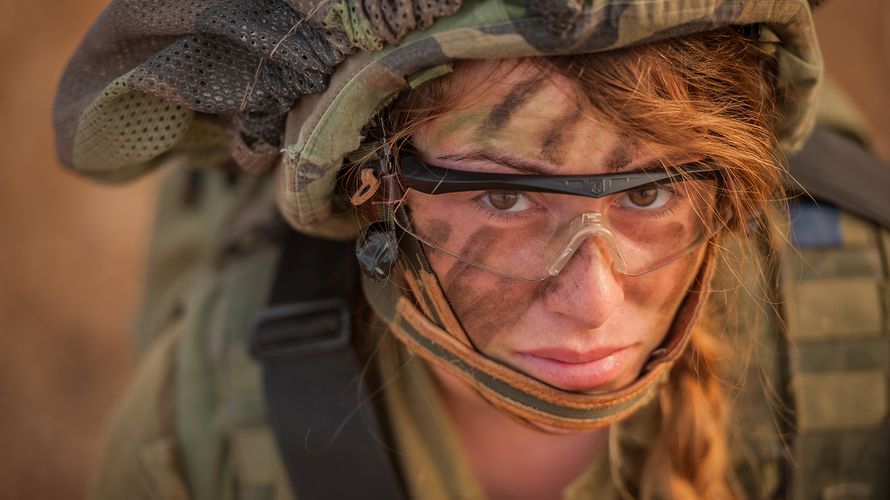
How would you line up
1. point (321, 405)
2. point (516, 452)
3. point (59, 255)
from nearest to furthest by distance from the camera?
1. point (321, 405)
2. point (516, 452)
3. point (59, 255)

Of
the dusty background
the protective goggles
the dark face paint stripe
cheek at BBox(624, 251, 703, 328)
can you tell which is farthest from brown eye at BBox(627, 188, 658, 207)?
the dusty background

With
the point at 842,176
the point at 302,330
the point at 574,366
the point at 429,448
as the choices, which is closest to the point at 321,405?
the point at 302,330

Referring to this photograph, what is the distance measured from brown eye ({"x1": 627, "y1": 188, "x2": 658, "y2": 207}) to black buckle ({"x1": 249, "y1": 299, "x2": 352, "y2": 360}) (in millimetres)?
733

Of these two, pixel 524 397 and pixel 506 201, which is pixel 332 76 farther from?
pixel 524 397

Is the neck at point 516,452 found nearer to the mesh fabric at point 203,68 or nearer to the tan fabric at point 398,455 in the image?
the tan fabric at point 398,455

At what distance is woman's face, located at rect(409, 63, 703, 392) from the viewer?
1218mm

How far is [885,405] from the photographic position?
5.86 feet

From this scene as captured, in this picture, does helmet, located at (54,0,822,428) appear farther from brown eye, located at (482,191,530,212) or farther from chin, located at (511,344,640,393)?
brown eye, located at (482,191,530,212)

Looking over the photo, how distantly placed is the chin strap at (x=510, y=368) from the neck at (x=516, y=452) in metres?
0.33

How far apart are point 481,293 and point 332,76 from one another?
0.45 meters

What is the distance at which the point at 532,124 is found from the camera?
1.21m

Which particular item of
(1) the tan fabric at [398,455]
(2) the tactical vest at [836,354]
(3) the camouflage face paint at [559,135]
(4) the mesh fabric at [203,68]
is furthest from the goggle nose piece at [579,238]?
(2) the tactical vest at [836,354]

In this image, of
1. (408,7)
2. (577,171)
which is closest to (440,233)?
(577,171)

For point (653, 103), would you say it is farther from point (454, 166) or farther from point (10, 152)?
point (10, 152)
